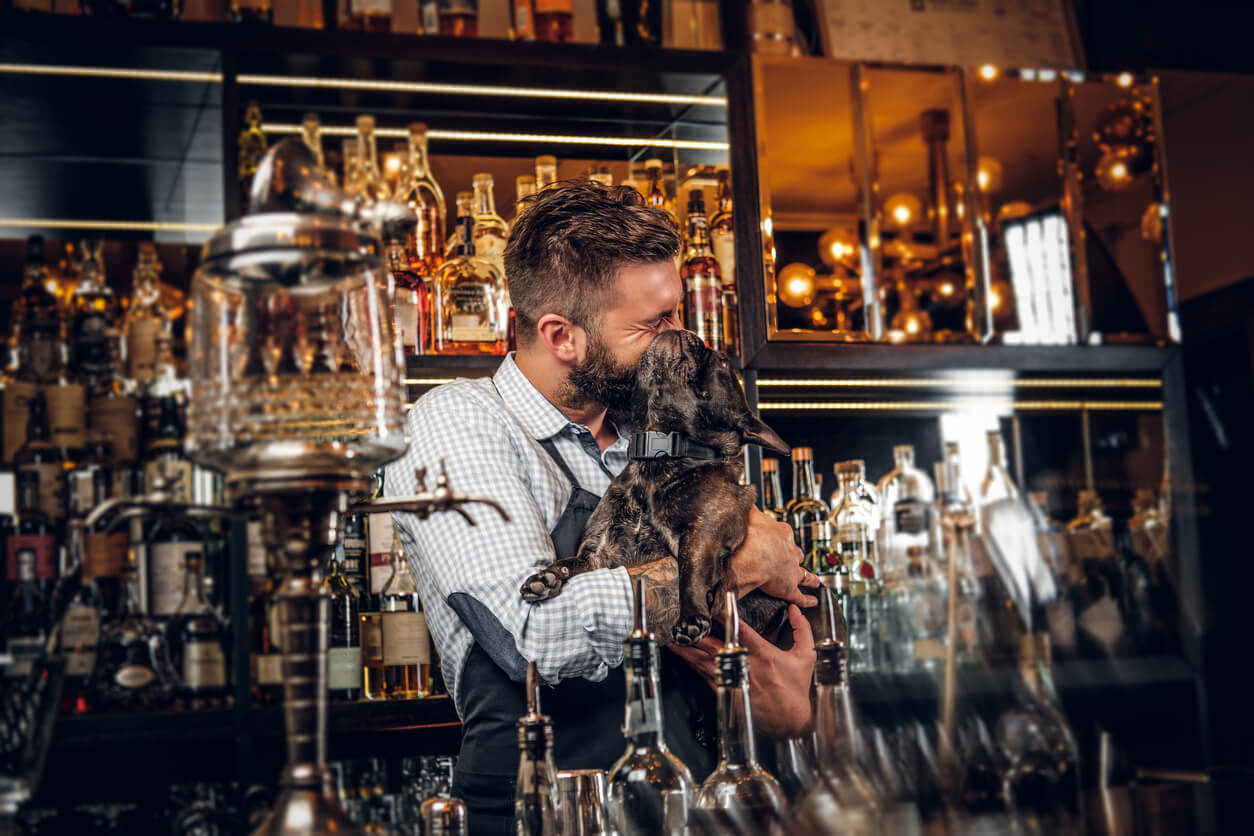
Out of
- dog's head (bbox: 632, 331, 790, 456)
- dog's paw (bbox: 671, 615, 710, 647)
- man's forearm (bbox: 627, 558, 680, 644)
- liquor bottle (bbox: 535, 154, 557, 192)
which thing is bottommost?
dog's paw (bbox: 671, 615, 710, 647)

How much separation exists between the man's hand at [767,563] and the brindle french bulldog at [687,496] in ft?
0.07

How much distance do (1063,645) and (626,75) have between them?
5.24 ft

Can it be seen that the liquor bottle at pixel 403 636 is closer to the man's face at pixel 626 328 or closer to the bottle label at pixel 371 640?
the bottle label at pixel 371 640

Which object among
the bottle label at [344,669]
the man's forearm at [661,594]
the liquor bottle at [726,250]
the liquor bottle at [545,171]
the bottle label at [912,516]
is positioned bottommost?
the bottle label at [344,669]

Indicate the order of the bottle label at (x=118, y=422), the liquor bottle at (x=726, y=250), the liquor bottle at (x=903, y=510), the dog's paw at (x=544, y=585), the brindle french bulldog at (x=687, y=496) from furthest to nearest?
the liquor bottle at (x=903, y=510), the liquor bottle at (x=726, y=250), the bottle label at (x=118, y=422), the brindle french bulldog at (x=687, y=496), the dog's paw at (x=544, y=585)

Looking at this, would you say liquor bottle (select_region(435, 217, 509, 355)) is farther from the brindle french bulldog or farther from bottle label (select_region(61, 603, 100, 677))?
bottle label (select_region(61, 603, 100, 677))

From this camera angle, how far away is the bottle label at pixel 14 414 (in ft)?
7.55

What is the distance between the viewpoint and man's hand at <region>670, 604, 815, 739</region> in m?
1.58

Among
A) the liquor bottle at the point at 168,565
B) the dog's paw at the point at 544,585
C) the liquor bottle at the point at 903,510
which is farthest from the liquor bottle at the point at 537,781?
the liquor bottle at the point at 903,510

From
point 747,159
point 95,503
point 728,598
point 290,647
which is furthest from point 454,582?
point 747,159

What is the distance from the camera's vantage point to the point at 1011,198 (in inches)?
106

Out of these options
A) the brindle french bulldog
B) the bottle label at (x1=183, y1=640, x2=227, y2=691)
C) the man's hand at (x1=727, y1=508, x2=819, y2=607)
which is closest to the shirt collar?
the brindle french bulldog

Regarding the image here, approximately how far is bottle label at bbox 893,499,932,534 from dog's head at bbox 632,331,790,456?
107 centimetres

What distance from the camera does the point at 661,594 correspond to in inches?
62.4
